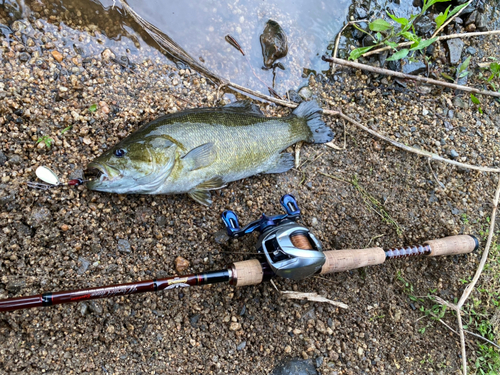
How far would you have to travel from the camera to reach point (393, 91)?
4.02m

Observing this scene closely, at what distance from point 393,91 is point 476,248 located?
1.97 m

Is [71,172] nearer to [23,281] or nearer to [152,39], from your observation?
[23,281]

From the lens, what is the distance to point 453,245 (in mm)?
3525

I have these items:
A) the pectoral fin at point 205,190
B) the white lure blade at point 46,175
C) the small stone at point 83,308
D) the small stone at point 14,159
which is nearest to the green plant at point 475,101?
the pectoral fin at point 205,190

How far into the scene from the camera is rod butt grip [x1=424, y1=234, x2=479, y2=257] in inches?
137

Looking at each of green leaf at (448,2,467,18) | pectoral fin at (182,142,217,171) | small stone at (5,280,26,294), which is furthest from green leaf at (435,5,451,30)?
small stone at (5,280,26,294)

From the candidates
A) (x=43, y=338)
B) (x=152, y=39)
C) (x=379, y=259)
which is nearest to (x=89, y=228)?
(x=43, y=338)

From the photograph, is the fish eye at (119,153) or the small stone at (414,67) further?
the small stone at (414,67)

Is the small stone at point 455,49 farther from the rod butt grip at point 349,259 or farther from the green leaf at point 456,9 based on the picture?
the rod butt grip at point 349,259

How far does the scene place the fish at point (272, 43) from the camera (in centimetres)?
367

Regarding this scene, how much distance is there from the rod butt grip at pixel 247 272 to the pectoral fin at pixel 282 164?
987mm

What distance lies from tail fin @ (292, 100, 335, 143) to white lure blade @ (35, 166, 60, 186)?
91.0 inches

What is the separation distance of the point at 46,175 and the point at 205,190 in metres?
1.32

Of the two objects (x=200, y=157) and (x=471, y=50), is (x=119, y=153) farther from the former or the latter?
(x=471, y=50)
